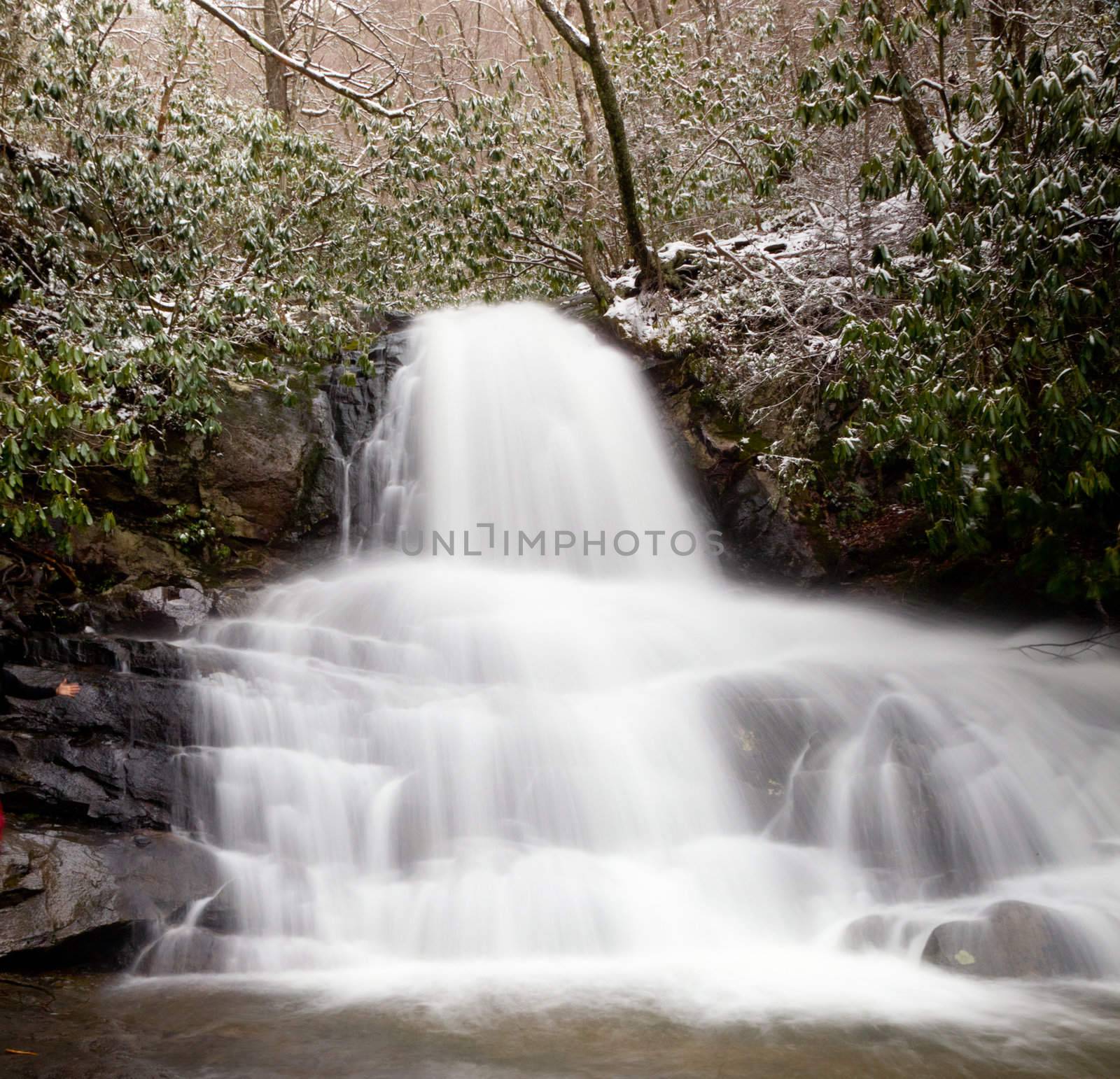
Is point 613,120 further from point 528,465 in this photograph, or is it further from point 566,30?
point 528,465

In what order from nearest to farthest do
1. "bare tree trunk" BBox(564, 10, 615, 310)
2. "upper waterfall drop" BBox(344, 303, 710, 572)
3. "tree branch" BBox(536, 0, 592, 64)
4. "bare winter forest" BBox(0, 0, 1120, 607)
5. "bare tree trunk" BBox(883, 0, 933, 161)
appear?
"bare winter forest" BBox(0, 0, 1120, 607), "bare tree trunk" BBox(883, 0, 933, 161), "tree branch" BBox(536, 0, 592, 64), "upper waterfall drop" BBox(344, 303, 710, 572), "bare tree trunk" BBox(564, 10, 615, 310)

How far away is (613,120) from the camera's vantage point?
10.3 m

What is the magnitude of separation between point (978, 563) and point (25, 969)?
316 inches

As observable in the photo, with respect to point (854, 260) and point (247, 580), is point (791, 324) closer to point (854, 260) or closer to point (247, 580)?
point (854, 260)

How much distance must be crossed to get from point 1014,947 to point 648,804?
7.60 feet

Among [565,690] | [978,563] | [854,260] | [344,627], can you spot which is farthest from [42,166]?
[978,563]

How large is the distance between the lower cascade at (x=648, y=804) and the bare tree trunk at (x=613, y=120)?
551 centimetres

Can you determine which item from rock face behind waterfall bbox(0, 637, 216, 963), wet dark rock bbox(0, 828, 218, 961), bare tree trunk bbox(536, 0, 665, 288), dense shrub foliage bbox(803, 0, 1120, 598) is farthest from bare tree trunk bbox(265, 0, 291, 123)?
wet dark rock bbox(0, 828, 218, 961)

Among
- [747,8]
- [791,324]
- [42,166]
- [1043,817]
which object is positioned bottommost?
[1043,817]

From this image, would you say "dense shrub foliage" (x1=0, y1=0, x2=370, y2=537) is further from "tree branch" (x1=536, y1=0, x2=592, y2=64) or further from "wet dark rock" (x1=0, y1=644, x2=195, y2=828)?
"tree branch" (x1=536, y1=0, x2=592, y2=64)

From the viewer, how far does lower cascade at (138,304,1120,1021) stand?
14.8 feet

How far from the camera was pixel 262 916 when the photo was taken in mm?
4887

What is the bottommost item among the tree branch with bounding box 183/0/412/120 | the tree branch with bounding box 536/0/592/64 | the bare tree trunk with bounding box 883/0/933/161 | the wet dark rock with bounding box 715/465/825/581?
the wet dark rock with bounding box 715/465/825/581

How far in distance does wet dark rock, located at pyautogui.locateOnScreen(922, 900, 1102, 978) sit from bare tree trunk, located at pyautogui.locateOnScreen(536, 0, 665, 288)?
8922mm
